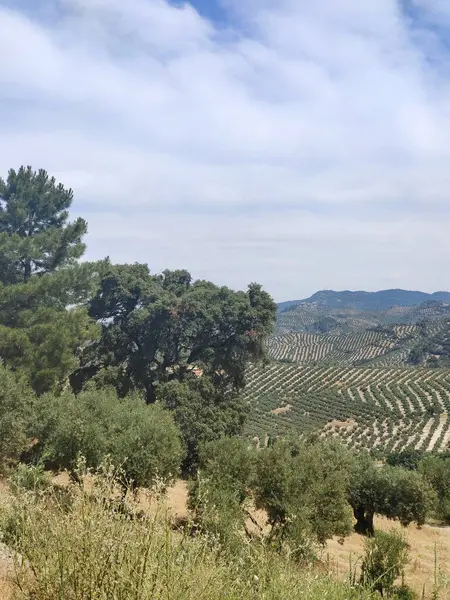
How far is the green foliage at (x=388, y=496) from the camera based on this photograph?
23.2 m

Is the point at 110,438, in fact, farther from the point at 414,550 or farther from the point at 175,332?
the point at 414,550

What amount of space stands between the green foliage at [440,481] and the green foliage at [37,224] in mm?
28330

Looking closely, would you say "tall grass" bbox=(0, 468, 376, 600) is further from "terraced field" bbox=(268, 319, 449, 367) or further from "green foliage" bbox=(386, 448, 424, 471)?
"terraced field" bbox=(268, 319, 449, 367)

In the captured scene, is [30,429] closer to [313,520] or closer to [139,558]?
[313,520]

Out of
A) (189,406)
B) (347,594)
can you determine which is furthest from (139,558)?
(189,406)

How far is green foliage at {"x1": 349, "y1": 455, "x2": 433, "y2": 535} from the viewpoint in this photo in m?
23.2

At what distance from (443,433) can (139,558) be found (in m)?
63.8

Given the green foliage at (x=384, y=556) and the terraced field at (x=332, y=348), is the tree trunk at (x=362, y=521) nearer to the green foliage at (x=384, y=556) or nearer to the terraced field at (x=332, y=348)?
the green foliage at (x=384, y=556)

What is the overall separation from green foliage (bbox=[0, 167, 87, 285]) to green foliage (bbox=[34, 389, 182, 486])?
43.2 feet

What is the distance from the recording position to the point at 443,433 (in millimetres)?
58562

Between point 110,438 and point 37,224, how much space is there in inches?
810

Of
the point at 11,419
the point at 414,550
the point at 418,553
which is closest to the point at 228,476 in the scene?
the point at 11,419

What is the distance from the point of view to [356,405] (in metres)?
72.8

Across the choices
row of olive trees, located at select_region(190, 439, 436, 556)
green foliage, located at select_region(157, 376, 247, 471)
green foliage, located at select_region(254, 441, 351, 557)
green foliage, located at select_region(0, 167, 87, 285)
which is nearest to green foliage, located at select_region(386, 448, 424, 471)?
green foliage, located at select_region(157, 376, 247, 471)
